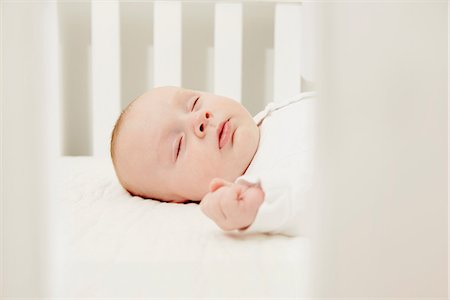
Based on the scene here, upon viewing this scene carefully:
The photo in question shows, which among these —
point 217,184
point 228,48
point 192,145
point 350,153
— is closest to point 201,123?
point 192,145

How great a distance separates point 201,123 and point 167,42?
0.50 meters

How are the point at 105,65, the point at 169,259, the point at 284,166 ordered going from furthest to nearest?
the point at 105,65, the point at 284,166, the point at 169,259

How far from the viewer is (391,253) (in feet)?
0.77

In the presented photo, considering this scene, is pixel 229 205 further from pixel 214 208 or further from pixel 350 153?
pixel 350 153

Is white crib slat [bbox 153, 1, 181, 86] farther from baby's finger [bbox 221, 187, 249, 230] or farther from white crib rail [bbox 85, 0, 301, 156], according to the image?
baby's finger [bbox 221, 187, 249, 230]

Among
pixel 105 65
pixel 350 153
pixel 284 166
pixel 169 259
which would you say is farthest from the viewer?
pixel 105 65

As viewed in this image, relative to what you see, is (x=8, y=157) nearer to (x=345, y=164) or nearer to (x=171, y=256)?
(x=345, y=164)

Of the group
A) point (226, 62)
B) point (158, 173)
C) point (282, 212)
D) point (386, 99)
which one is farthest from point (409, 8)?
point (226, 62)

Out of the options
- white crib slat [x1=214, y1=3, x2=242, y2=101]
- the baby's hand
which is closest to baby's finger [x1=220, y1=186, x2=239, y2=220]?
the baby's hand

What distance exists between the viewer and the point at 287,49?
1278mm

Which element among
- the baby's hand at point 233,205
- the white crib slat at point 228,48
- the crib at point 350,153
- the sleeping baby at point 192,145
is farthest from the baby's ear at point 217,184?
the white crib slat at point 228,48

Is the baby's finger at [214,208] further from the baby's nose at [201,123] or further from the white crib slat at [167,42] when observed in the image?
the white crib slat at [167,42]

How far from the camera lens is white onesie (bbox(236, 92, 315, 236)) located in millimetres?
524

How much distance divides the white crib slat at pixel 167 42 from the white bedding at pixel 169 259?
0.62 meters
